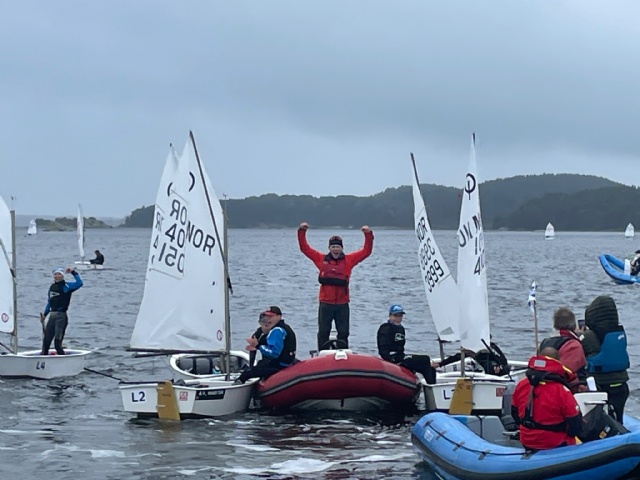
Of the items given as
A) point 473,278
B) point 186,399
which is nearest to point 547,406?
point 473,278

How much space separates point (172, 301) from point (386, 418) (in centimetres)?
391

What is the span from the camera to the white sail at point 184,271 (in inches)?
648

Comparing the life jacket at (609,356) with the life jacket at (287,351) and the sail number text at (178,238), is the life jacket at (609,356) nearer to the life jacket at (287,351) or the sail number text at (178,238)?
the life jacket at (287,351)

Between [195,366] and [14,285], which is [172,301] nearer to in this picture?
[195,366]

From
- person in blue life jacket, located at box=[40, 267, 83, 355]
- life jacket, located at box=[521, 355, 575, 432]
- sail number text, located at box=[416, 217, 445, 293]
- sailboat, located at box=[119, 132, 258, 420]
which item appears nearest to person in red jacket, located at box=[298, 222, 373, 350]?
sail number text, located at box=[416, 217, 445, 293]

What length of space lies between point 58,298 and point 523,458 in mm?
11239

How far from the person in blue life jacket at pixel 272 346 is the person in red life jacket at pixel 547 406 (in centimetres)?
569

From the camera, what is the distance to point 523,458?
398 inches

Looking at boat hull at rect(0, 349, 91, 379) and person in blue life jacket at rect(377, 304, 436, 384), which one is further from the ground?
person in blue life jacket at rect(377, 304, 436, 384)

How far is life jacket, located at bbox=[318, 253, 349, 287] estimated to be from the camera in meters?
16.6

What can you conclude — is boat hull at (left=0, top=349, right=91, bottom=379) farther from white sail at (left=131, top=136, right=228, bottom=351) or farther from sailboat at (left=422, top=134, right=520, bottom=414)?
sailboat at (left=422, top=134, right=520, bottom=414)

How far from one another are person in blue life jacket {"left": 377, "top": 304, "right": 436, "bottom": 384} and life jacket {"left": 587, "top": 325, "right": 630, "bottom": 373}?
4081 mm

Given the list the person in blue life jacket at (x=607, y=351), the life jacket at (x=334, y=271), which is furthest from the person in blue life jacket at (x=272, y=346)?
the person in blue life jacket at (x=607, y=351)

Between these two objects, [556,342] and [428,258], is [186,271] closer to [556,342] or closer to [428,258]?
[428,258]
